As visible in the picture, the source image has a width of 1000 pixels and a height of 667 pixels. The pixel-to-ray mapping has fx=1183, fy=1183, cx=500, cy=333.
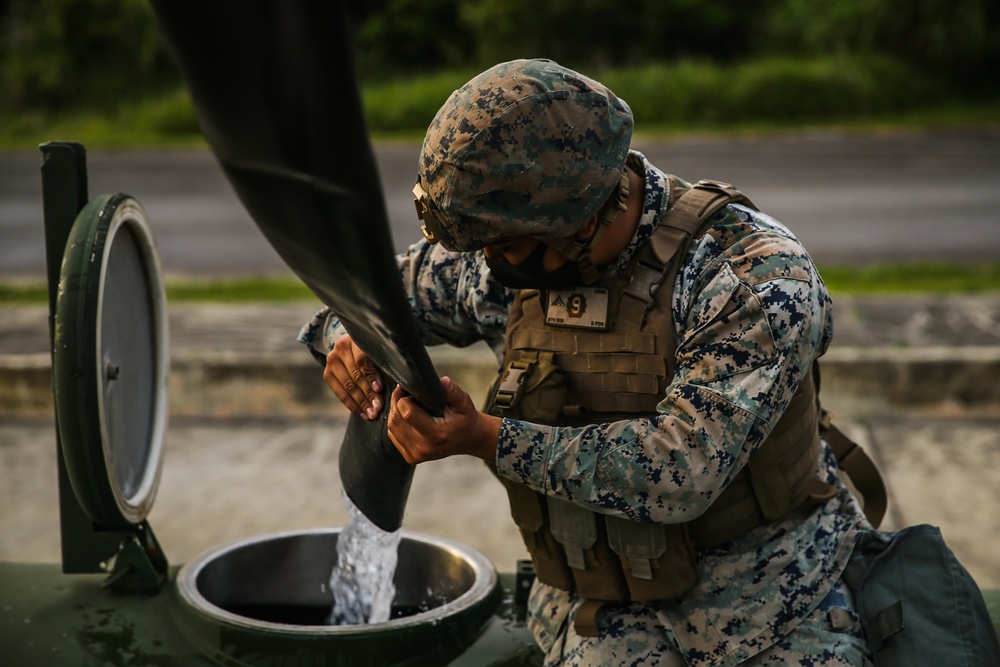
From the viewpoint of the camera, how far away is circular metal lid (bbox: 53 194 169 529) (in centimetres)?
201

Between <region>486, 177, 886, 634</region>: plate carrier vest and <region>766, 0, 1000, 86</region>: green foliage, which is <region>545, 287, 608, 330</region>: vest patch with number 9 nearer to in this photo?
<region>486, 177, 886, 634</region>: plate carrier vest

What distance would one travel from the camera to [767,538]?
6.32 feet

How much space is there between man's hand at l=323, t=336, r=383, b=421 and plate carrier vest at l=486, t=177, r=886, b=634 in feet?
0.65

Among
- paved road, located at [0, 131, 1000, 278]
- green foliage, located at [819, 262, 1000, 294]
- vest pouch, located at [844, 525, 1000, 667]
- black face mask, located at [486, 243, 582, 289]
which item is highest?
black face mask, located at [486, 243, 582, 289]

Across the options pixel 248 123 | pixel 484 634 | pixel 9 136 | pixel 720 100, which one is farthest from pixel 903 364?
pixel 9 136

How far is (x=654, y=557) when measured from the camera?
1867mm

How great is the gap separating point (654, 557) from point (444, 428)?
422 millimetres

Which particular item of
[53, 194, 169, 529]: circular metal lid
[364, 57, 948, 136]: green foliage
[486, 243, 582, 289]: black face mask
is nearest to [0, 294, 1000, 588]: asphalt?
[53, 194, 169, 529]: circular metal lid

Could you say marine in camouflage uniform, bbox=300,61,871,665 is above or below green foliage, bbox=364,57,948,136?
above

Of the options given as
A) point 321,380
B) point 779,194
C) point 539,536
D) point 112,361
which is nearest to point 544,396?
point 539,536

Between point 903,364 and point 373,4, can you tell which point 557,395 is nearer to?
point 903,364

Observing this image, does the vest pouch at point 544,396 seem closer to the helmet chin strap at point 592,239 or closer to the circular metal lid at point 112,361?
the helmet chin strap at point 592,239

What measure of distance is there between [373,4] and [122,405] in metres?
15.8

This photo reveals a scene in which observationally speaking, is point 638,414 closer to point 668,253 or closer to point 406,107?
point 668,253
